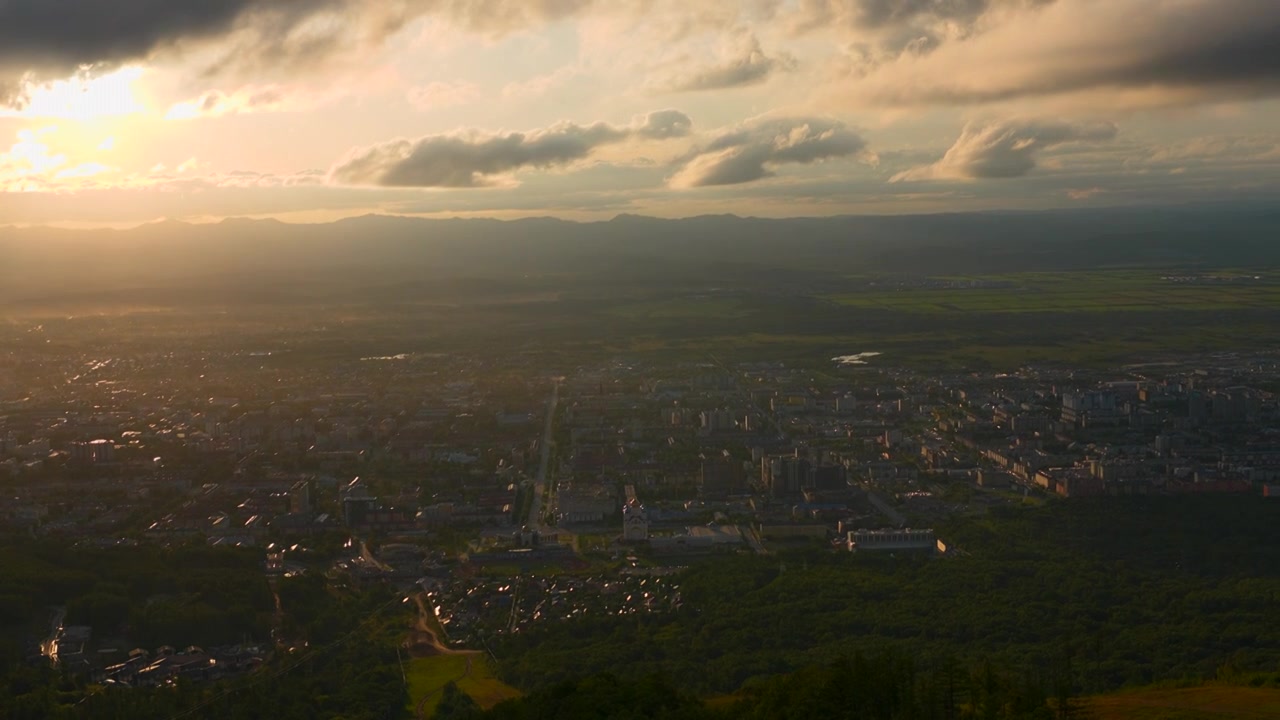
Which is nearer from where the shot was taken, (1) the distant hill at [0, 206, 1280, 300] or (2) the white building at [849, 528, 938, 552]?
(2) the white building at [849, 528, 938, 552]

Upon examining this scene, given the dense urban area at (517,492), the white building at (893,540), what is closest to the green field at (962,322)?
the dense urban area at (517,492)

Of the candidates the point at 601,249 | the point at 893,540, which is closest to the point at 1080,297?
the point at 893,540

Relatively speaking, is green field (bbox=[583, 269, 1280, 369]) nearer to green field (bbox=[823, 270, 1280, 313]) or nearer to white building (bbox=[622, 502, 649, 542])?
green field (bbox=[823, 270, 1280, 313])

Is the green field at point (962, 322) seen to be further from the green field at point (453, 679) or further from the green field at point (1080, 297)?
the green field at point (453, 679)

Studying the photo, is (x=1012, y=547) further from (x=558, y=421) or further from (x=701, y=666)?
(x=558, y=421)

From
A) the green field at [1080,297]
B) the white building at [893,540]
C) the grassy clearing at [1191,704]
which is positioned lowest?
the green field at [1080,297]

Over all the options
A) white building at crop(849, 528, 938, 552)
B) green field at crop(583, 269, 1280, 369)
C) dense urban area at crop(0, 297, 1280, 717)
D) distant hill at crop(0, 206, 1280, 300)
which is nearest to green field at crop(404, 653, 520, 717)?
dense urban area at crop(0, 297, 1280, 717)
